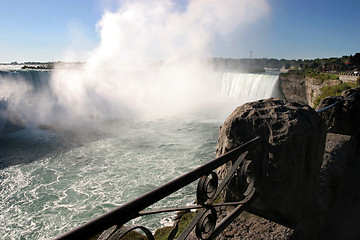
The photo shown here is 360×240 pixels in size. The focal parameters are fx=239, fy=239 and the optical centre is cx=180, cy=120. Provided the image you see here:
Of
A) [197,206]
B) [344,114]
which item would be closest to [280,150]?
[197,206]

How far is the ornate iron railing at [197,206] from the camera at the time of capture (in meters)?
0.86

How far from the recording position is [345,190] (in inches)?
121

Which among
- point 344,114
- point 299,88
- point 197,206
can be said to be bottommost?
point 299,88

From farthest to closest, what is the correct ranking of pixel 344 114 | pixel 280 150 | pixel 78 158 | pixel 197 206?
1. pixel 78 158
2. pixel 344 114
3. pixel 280 150
4. pixel 197 206

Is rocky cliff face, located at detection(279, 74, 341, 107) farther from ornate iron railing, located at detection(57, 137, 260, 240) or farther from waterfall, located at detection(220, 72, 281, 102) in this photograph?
ornate iron railing, located at detection(57, 137, 260, 240)

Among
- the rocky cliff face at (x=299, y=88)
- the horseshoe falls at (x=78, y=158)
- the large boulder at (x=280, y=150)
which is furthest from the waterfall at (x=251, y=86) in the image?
the large boulder at (x=280, y=150)

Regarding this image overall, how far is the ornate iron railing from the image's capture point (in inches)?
33.7

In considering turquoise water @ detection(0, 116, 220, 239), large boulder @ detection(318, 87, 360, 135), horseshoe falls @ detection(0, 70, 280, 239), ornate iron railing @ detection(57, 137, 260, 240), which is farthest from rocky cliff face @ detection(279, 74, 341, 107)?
ornate iron railing @ detection(57, 137, 260, 240)

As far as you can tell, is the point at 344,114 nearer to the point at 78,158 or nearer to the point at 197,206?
the point at 197,206

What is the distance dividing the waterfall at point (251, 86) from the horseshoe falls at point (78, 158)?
6279 mm

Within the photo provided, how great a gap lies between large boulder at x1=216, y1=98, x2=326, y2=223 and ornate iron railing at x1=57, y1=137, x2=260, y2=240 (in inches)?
4.0

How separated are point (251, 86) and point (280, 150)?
1206 inches

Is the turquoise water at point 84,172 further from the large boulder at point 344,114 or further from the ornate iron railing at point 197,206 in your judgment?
the ornate iron railing at point 197,206

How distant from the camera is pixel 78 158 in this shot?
12.9 metres
